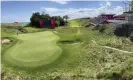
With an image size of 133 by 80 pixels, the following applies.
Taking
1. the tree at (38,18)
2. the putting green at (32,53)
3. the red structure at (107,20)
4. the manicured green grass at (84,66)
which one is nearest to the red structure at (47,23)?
the tree at (38,18)

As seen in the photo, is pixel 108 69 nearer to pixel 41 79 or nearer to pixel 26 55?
pixel 41 79

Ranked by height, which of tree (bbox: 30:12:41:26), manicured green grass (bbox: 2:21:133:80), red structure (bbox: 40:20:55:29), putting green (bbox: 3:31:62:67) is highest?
tree (bbox: 30:12:41:26)

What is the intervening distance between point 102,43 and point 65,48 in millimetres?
6876

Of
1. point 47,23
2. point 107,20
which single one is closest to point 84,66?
point 107,20

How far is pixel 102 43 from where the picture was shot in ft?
122

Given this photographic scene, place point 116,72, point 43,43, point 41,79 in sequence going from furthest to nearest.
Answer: point 43,43 → point 41,79 → point 116,72

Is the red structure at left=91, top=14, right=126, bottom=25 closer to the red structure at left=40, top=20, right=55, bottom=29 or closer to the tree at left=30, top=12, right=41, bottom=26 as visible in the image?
the red structure at left=40, top=20, right=55, bottom=29

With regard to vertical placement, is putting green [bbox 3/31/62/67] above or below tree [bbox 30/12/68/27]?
below

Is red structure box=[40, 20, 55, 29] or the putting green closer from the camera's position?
the putting green

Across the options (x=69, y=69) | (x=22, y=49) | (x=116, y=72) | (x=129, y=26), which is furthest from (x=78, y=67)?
(x=129, y=26)

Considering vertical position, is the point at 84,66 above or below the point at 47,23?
below

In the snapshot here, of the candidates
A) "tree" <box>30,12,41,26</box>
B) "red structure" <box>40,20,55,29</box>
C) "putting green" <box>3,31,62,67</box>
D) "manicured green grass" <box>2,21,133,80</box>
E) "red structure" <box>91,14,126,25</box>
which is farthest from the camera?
"tree" <box>30,12,41,26</box>

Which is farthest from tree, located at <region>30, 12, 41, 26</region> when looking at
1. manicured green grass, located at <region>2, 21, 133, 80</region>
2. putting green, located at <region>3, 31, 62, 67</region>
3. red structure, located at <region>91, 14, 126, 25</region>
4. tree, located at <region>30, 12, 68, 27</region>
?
manicured green grass, located at <region>2, 21, 133, 80</region>

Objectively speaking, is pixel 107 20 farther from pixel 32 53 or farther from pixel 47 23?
pixel 32 53
